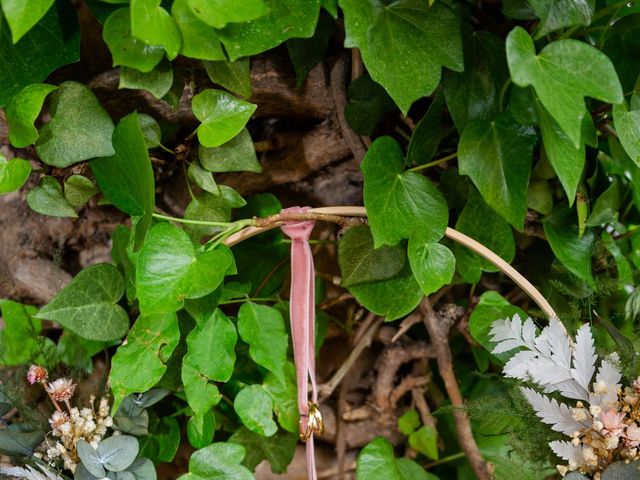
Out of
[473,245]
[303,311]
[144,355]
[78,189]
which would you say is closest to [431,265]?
[473,245]

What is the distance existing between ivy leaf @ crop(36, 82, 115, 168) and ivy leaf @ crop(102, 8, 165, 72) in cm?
11

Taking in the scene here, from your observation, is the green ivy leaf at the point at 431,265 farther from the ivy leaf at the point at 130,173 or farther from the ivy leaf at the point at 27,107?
the ivy leaf at the point at 27,107

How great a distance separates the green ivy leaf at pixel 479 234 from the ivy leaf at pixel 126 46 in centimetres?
51

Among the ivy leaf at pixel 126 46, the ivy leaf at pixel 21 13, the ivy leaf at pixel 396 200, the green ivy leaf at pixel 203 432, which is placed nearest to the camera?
the ivy leaf at pixel 21 13

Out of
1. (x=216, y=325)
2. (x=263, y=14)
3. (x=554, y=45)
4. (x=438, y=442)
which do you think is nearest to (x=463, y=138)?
(x=554, y=45)

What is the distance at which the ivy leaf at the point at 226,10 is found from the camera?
753mm

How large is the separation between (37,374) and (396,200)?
0.57 metres

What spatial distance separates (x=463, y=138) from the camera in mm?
908

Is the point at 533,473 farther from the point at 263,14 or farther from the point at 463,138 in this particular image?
the point at 263,14

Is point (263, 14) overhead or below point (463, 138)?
overhead

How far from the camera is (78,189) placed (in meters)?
0.96

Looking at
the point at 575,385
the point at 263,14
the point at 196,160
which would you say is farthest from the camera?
the point at 196,160

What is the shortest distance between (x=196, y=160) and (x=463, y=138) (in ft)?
1.29

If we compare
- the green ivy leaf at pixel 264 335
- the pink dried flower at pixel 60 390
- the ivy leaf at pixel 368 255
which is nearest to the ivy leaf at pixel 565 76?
the ivy leaf at pixel 368 255
